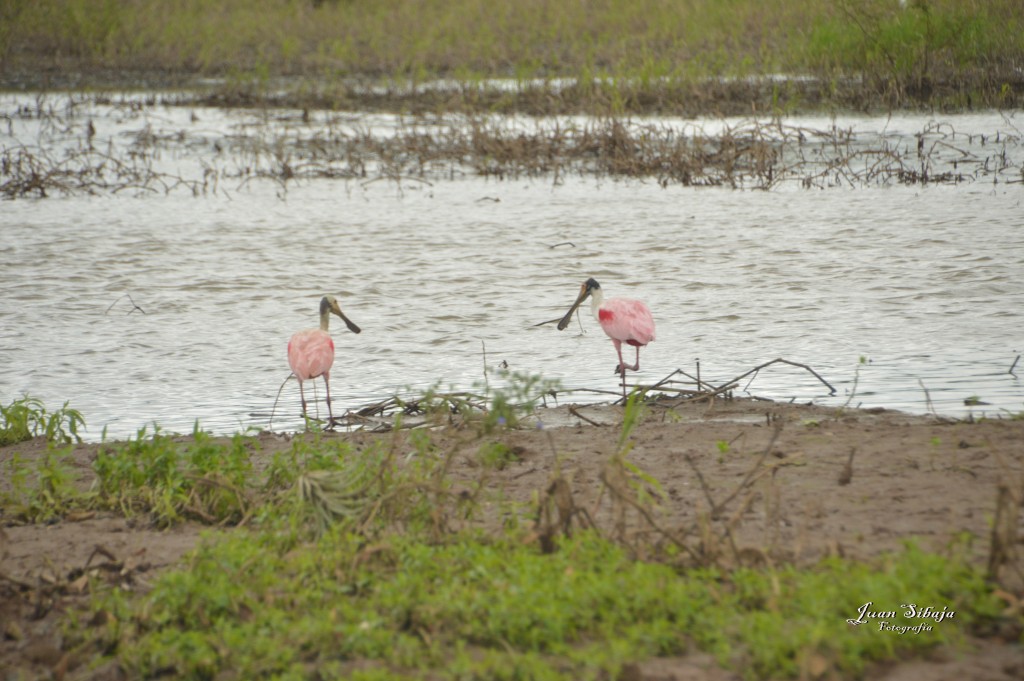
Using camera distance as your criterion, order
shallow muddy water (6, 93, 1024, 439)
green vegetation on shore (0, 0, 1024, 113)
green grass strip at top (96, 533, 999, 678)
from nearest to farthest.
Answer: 1. green grass strip at top (96, 533, 999, 678)
2. shallow muddy water (6, 93, 1024, 439)
3. green vegetation on shore (0, 0, 1024, 113)

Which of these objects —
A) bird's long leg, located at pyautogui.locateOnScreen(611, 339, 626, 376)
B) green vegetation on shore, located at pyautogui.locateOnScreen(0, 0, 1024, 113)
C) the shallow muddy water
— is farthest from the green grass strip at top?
green vegetation on shore, located at pyautogui.locateOnScreen(0, 0, 1024, 113)

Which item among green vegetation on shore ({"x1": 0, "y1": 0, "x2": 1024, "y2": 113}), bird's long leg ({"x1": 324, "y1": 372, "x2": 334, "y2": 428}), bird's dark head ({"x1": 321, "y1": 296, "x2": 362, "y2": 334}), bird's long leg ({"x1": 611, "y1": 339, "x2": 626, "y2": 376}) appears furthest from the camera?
green vegetation on shore ({"x1": 0, "y1": 0, "x2": 1024, "y2": 113})

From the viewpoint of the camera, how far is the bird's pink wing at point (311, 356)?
262 inches

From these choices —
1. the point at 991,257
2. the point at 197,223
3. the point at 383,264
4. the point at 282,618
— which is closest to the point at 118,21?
the point at 197,223

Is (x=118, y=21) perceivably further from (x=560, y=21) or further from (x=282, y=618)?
(x=282, y=618)

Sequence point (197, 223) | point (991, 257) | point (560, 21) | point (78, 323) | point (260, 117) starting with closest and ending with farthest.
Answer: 1. point (78, 323)
2. point (991, 257)
3. point (197, 223)
4. point (260, 117)
5. point (560, 21)

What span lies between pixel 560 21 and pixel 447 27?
8.61 feet

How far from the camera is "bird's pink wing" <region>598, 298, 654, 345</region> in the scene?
281 inches

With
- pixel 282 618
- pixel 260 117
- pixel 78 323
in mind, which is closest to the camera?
pixel 282 618

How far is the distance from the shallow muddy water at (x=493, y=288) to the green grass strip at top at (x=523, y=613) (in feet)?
6.40

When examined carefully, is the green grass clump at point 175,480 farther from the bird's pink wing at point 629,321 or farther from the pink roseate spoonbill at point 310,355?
the bird's pink wing at point 629,321

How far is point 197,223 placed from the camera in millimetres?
12969

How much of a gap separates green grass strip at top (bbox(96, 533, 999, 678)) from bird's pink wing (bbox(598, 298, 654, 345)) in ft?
10.6
